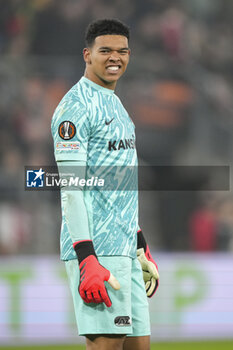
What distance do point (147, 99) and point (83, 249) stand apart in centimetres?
761

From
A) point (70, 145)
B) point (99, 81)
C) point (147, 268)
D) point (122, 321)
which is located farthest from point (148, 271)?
point (99, 81)

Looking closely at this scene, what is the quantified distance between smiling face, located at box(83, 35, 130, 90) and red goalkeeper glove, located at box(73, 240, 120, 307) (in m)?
0.77

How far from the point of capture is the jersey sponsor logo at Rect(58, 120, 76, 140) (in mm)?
3367

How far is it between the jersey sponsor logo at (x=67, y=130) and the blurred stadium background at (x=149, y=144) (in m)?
4.97

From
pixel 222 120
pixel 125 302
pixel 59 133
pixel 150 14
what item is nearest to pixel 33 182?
pixel 59 133

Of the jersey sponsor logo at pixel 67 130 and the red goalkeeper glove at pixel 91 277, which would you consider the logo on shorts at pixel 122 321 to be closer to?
the red goalkeeper glove at pixel 91 277

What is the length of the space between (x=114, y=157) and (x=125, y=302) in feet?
2.09

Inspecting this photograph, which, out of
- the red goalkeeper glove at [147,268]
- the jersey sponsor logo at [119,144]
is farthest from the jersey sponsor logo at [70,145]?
the red goalkeeper glove at [147,268]

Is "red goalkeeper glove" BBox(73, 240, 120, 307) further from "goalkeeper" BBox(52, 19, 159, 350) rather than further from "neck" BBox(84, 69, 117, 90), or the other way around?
"neck" BBox(84, 69, 117, 90)

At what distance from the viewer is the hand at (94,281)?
10.6 feet

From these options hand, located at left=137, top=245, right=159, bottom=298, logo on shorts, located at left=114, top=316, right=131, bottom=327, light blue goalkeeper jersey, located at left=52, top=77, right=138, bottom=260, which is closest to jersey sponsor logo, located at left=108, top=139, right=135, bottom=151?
light blue goalkeeper jersey, located at left=52, top=77, right=138, bottom=260

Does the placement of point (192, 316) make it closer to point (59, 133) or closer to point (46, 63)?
point (46, 63)

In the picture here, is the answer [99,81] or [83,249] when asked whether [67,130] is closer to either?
[99,81]

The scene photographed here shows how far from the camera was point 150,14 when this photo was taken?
12641 mm
